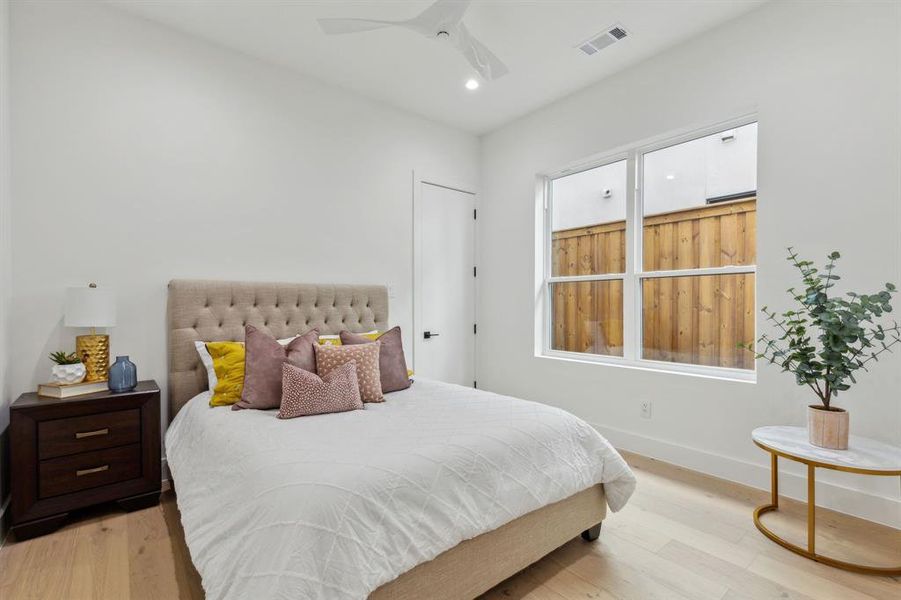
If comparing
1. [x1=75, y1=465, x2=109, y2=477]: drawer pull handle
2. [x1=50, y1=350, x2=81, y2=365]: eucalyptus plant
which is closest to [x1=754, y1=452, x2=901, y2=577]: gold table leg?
[x1=75, y1=465, x2=109, y2=477]: drawer pull handle

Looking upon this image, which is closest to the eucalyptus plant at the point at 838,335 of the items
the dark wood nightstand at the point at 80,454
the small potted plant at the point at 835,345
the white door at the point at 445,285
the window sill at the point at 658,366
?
the small potted plant at the point at 835,345

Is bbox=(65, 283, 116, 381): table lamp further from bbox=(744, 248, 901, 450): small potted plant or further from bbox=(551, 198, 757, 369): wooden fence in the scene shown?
bbox=(744, 248, 901, 450): small potted plant

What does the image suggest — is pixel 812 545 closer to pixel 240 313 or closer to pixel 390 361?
pixel 390 361

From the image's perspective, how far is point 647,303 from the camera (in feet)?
10.9

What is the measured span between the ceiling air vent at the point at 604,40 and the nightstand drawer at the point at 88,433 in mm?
3495

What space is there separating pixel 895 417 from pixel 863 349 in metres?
0.34

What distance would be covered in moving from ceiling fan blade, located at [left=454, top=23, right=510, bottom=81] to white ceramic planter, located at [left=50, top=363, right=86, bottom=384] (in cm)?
261

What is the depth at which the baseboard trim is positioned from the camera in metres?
2.16

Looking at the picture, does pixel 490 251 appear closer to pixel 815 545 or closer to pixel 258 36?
pixel 258 36

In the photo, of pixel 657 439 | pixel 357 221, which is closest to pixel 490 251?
pixel 357 221

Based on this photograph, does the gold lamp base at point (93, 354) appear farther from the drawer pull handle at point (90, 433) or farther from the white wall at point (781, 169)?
the white wall at point (781, 169)

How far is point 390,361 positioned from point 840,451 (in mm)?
2254

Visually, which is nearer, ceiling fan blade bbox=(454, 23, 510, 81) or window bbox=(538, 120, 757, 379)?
ceiling fan blade bbox=(454, 23, 510, 81)

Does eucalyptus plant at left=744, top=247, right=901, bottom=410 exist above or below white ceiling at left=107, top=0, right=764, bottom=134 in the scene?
below
